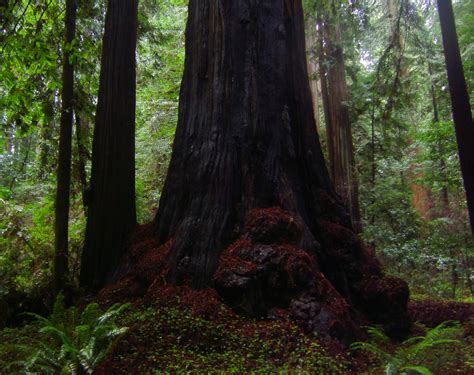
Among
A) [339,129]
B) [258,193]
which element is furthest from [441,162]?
[258,193]

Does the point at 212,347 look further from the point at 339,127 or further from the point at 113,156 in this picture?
the point at 339,127

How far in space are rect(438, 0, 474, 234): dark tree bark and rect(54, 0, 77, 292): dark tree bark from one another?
16.0ft

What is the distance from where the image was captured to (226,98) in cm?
532

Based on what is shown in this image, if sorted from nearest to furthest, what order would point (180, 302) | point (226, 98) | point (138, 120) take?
point (180, 302) → point (226, 98) → point (138, 120)

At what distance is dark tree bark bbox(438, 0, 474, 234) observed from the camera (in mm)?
4531

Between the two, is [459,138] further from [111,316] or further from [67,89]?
[67,89]

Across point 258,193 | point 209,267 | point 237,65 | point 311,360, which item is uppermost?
point 237,65

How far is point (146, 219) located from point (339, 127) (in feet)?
18.4

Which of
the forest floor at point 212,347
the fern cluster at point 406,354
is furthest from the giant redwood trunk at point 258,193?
the fern cluster at point 406,354

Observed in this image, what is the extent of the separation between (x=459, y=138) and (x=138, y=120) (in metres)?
11.0

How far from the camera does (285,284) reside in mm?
4293

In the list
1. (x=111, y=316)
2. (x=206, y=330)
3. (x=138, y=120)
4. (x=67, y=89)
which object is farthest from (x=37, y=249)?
(x=138, y=120)

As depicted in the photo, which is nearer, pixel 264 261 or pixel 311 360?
pixel 311 360

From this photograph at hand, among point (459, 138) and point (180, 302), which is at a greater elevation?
point (459, 138)
